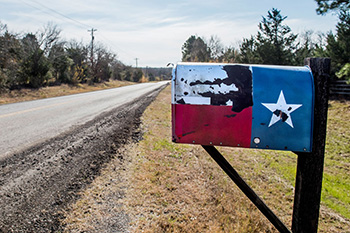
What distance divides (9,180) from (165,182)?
6.80 ft

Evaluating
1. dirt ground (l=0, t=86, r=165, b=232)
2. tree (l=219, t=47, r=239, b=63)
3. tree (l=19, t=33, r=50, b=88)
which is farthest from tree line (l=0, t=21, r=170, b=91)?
tree (l=219, t=47, r=239, b=63)

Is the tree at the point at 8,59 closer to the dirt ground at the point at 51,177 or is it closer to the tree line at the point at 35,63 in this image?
the tree line at the point at 35,63

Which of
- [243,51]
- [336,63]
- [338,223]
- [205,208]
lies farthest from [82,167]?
[243,51]

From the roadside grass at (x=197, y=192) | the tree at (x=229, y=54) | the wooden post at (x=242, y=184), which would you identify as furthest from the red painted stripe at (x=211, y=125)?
the tree at (x=229, y=54)

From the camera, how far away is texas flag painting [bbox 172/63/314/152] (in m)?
1.49

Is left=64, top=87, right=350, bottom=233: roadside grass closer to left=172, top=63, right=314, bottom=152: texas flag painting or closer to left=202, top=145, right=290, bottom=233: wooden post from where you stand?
left=202, top=145, right=290, bottom=233: wooden post

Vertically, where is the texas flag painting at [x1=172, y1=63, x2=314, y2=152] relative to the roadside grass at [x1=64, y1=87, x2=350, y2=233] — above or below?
above

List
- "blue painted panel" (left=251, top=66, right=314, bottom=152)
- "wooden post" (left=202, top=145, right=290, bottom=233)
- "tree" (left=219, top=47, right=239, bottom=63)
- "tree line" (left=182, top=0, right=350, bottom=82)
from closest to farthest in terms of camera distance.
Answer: "blue painted panel" (left=251, top=66, right=314, bottom=152) → "wooden post" (left=202, top=145, right=290, bottom=233) → "tree line" (left=182, top=0, right=350, bottom=82) → "tree" (left=219, top=47, right=239, bottom=63)

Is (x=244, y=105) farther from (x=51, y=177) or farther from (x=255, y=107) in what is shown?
(x=51, y=177)

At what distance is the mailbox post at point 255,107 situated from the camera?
149 cm

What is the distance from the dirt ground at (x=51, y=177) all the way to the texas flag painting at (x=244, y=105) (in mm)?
1482

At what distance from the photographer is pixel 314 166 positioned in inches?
64.6

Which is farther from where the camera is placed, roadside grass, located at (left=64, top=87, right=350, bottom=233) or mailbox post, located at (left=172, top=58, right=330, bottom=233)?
roadside grass, located at (left=64, top=87, right=350, bottom=233)

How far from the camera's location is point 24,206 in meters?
2.51
